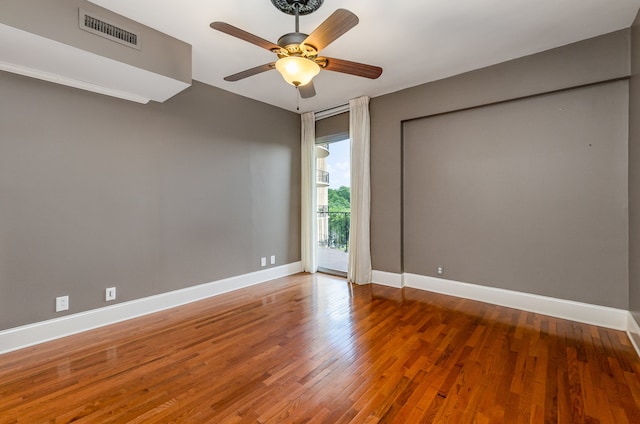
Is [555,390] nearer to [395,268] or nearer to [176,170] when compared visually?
[395,268]

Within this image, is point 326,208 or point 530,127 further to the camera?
point 326,208

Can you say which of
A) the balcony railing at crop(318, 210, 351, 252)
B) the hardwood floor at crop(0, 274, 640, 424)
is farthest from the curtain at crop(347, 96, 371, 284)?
the balcony railing at crop(318, 210, 351, 252)

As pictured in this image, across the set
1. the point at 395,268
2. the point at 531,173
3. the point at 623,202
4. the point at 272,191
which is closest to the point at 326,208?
the point at 272,191

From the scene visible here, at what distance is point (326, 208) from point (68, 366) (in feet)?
14.7

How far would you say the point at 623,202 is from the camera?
108 inches

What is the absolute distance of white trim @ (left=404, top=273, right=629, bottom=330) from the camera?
2.78 meters

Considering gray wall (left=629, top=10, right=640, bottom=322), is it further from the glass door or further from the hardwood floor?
the glass door

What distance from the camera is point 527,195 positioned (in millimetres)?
3229

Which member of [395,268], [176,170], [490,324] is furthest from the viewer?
[395,268]

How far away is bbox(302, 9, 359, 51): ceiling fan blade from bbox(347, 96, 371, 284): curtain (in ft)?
7.78

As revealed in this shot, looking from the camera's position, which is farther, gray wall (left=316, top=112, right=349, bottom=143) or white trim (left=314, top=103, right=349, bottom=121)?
gray wall (left=316, top=112, right=349, bottom=143)

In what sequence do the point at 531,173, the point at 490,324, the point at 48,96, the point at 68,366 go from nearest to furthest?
the point at 68,366
the point at 48,96
the point at 490,324
the point at 531,173

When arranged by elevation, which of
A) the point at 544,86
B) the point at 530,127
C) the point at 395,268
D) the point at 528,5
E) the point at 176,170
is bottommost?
the point at 395,268

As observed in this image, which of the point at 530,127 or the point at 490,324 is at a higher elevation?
the point at 530,127
